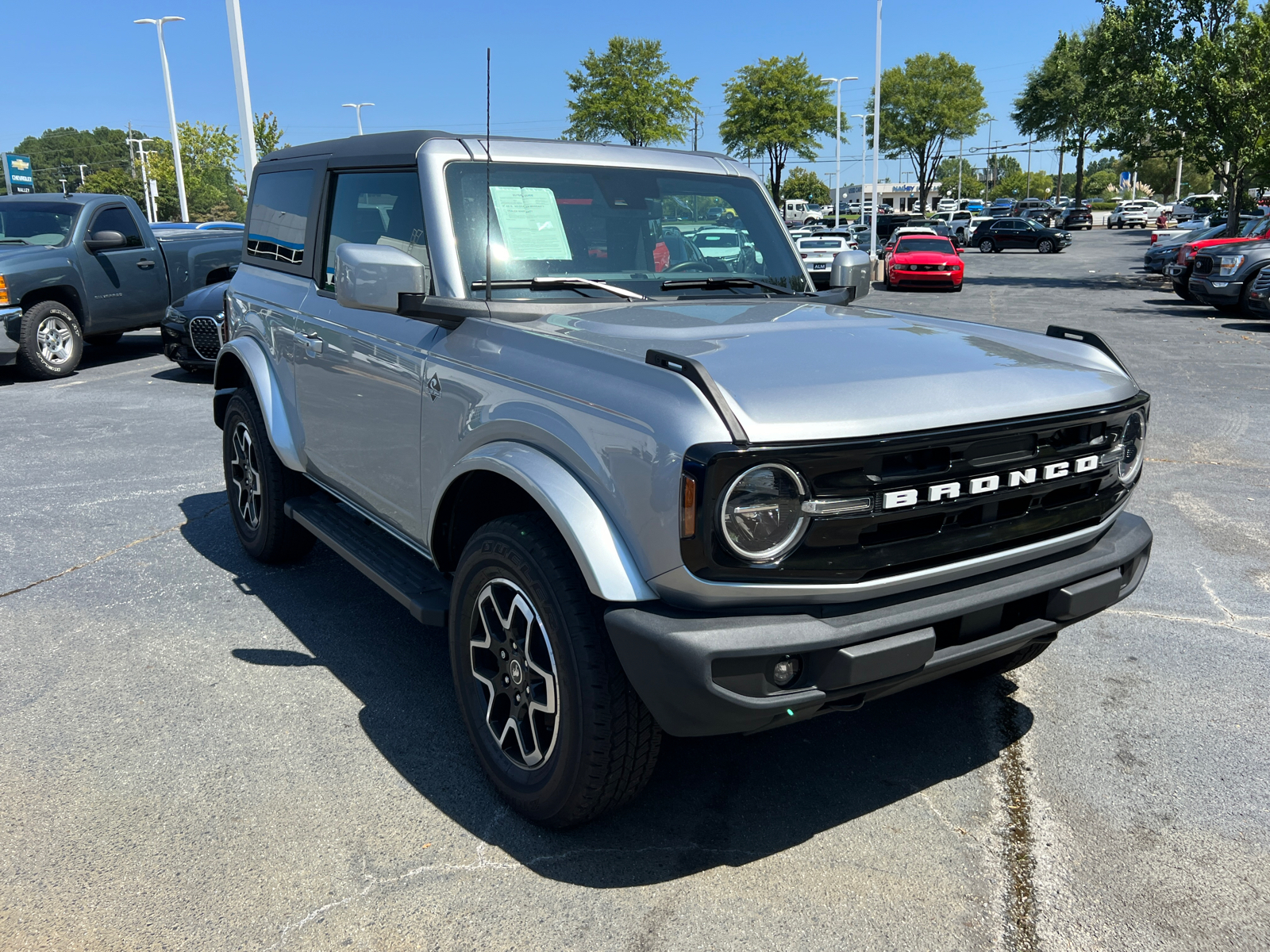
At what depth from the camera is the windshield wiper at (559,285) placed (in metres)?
3.31

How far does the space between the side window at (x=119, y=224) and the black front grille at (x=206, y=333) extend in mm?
2588

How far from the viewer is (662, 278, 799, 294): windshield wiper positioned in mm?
3668

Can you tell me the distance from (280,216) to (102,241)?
8.77m

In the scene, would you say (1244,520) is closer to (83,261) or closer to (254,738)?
(254,738)

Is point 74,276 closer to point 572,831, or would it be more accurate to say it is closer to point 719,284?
point 719,284

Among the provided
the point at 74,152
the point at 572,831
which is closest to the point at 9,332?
the point at 572,831

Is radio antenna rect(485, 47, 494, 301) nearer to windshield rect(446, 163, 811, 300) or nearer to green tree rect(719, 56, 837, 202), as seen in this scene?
windshield rect(446, 163, 811, 300)

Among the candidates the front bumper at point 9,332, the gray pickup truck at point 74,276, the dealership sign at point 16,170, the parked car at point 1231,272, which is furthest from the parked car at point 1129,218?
the front bumper at point 9,332

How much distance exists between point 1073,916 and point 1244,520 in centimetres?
426

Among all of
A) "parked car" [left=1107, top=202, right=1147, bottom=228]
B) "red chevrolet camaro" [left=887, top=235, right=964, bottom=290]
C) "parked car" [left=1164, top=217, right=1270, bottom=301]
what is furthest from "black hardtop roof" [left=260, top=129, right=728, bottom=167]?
"parked car" [left=1107, top=202, right=1147, bottom=228]

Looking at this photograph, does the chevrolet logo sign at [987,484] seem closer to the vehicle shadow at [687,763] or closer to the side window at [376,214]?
the vehicle shadow at [687,763]

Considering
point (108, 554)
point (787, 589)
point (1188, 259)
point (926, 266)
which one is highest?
point (1188, 259)

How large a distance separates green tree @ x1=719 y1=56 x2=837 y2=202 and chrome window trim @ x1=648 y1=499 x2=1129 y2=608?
56076 mm

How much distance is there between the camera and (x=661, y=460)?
2307mm
